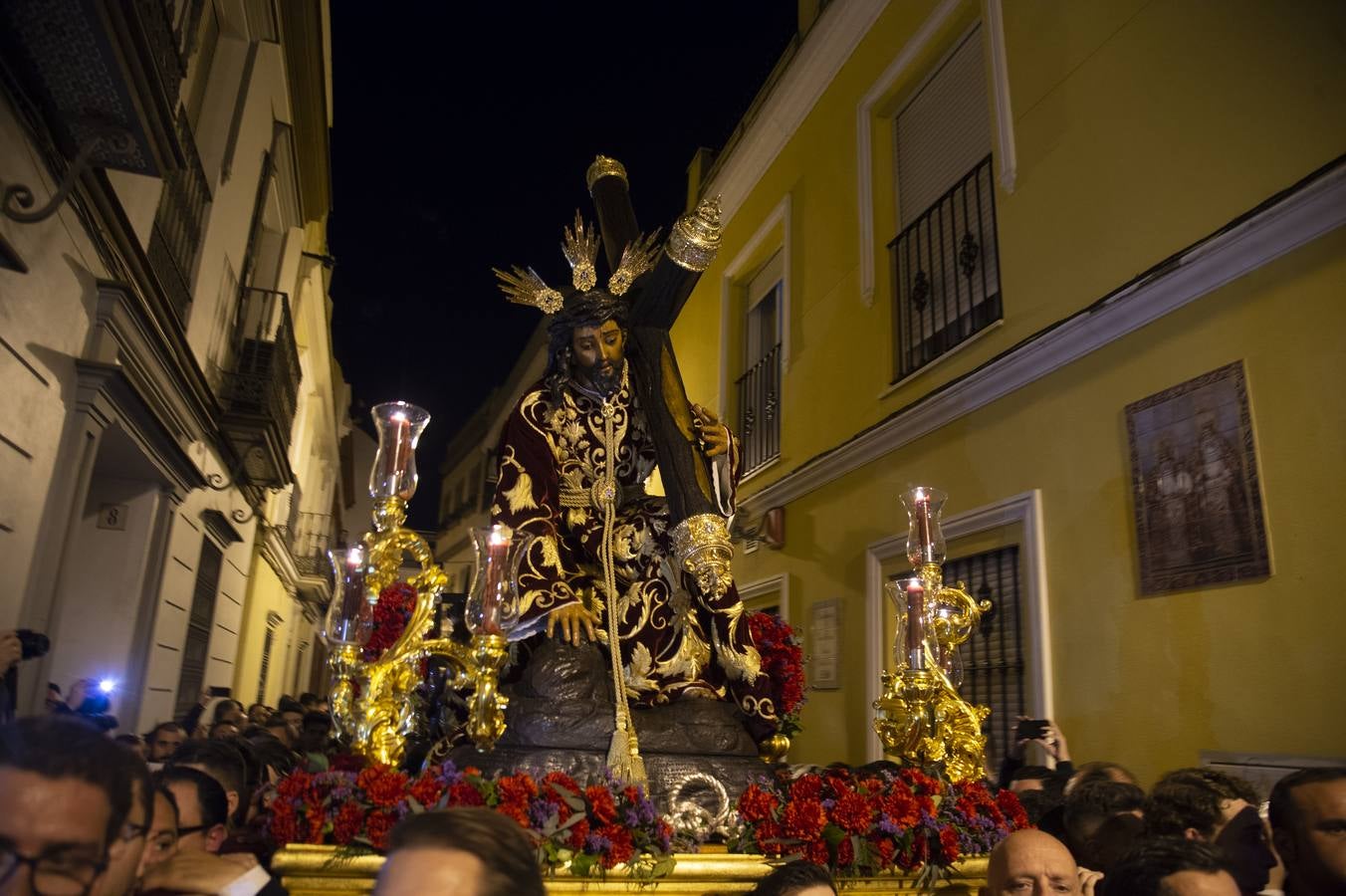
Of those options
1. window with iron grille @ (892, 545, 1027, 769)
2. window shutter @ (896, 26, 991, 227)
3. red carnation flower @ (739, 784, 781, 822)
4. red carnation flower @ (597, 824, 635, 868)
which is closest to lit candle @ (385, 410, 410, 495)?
red carnation flower @ (597, 824, 635, 868)

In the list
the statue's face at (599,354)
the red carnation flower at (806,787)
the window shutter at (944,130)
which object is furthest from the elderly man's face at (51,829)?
the window shutter at (944,130)

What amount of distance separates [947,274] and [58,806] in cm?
609

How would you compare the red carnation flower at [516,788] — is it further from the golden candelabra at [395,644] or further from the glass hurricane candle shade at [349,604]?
the glass hurricane candle shade at [349,604]

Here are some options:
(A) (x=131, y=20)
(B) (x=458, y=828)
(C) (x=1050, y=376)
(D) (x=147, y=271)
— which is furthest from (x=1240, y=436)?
(D) (x=147, y=271)

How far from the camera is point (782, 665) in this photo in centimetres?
389

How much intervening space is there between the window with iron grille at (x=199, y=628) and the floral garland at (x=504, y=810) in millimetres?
6440

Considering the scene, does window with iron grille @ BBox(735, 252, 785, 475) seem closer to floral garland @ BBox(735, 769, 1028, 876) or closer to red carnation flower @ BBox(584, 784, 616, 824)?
floral garland @ BBox(735, 769, 1028, 876)

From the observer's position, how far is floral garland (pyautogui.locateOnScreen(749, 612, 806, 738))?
3.87m

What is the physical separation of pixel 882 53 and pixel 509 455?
5398mm

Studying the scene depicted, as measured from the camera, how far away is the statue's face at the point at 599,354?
3816 mm

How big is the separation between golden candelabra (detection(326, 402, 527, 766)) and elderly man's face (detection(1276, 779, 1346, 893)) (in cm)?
197

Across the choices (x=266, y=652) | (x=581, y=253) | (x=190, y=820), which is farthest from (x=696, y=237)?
(x=266, y=652)

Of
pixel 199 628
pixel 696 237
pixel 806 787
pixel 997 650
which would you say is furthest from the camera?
pixel 199 628

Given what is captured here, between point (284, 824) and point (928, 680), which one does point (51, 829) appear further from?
point (928, 680)
